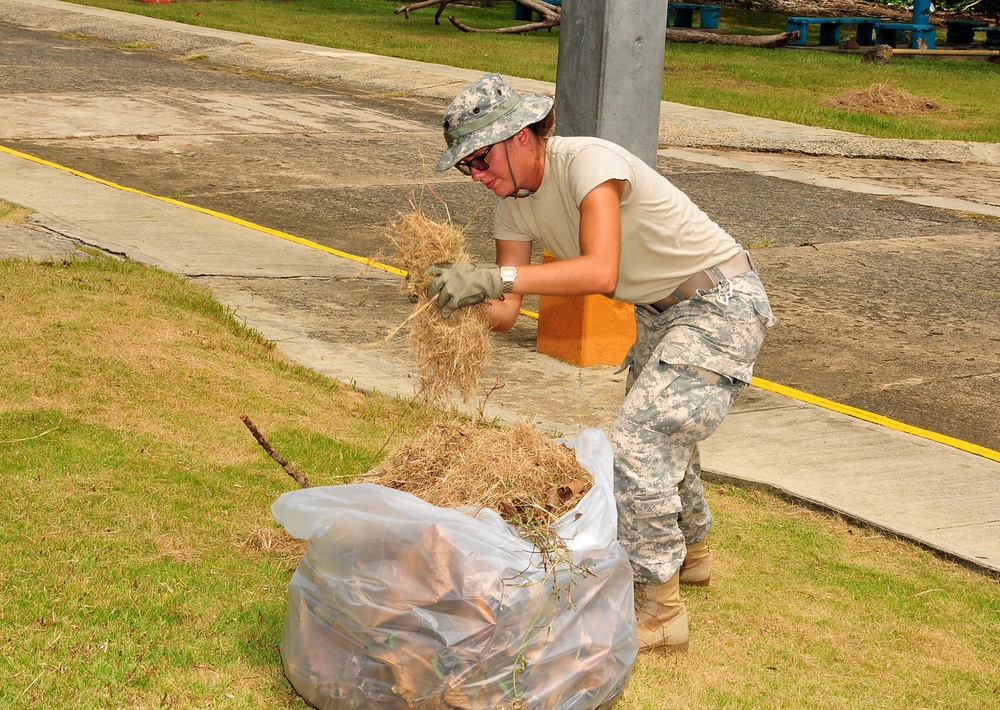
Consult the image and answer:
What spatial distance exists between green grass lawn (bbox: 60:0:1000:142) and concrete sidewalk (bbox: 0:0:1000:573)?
950 cm

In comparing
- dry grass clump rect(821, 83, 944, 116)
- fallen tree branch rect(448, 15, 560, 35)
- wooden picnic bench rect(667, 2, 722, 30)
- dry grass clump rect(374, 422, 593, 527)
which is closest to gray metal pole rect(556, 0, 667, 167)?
dry grass clump rect(374, 422, 593, 527)

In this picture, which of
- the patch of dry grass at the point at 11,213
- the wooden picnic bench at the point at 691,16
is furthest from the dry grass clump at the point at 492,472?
the wooden picnic bench at the point at 691,16

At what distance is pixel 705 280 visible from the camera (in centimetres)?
370

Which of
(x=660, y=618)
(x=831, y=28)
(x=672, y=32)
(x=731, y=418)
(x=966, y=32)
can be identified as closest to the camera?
(x=660, y=618)

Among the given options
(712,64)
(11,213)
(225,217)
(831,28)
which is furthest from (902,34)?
(11,213)

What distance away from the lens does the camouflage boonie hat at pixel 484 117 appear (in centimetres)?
347

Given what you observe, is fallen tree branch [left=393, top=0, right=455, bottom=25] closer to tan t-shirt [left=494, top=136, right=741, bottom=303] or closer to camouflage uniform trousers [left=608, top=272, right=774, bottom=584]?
tan t-shirt [left=494, top=136, right=741, bottom=303]

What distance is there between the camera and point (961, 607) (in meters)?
4.10

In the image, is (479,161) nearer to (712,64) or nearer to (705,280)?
(705,280)

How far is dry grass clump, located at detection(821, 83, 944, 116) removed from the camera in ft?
56.2

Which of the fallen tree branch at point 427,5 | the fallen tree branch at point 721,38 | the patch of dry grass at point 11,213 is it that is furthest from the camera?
the fallen tree branch at point 427,5

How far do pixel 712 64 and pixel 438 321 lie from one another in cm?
1941

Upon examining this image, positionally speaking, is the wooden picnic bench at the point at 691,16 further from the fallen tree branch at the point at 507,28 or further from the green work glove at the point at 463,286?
the green work glove at the point at 463,286

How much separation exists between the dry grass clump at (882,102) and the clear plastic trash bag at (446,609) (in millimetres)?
14953
